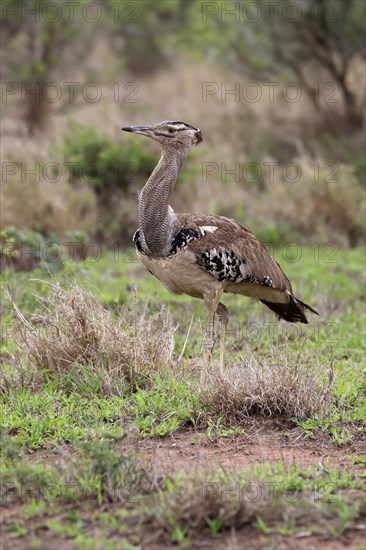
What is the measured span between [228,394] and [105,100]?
1122 cm

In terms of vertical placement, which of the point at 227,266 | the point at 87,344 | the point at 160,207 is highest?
Answer: the point at 160,207

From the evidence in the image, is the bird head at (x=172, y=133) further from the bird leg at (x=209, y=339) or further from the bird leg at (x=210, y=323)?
the bird leg at (x=209, y=339)

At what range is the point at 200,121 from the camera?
50.3 feet

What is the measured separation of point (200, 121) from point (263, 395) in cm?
1087

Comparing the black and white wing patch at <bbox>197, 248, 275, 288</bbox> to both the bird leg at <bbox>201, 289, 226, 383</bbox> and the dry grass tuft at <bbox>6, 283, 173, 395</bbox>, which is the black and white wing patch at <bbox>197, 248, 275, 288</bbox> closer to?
the bird leg at <bbox>201, 289, 226, 383</bbox>

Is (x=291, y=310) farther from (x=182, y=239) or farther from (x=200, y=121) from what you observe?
(x=200, y=121)

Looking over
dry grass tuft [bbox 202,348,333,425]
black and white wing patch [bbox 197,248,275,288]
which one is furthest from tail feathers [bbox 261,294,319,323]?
dry grass tuft [bbox 202,348,333,425]

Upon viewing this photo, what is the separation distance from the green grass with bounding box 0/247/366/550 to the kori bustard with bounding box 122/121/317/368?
42 cm

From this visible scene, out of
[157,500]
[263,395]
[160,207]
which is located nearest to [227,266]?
[160,207]

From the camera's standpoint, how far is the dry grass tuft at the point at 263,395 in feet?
16.2

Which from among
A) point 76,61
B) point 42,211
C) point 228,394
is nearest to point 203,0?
point 76,61

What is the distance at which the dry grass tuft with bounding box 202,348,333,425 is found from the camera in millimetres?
4930

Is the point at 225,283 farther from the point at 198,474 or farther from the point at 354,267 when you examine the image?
the point at 354,267

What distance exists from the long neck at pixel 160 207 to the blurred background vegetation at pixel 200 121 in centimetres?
167
